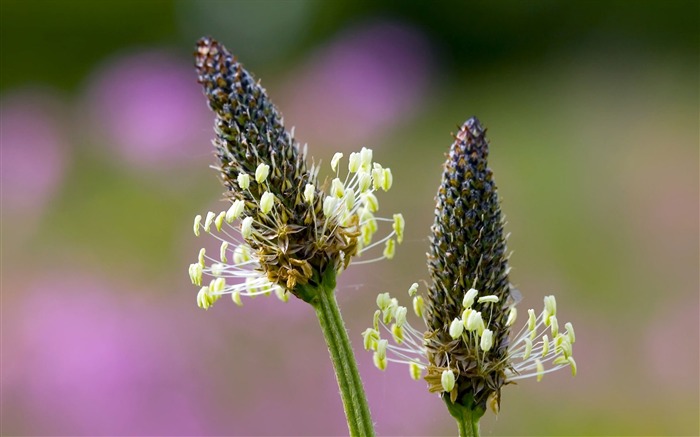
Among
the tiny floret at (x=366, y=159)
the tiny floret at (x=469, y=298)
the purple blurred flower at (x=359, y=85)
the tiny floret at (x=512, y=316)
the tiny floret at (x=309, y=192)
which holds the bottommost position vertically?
the tiny floret at (x=512, y=316)

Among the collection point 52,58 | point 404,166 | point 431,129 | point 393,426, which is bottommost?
point 393,426

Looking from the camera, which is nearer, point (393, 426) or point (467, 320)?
point (467, 320)

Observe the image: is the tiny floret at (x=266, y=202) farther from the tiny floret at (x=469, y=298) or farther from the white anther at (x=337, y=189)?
the tiny floret at (x=469, y=298)

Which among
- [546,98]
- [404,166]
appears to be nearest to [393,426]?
[404,166]

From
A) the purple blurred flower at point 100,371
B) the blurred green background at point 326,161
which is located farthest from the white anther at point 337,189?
the purple blurred flower at point 100,371

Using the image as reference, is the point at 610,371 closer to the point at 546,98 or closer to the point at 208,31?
the point at 546,98


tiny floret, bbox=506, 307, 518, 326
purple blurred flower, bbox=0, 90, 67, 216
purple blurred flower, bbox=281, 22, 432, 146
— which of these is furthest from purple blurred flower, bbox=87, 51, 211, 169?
tiny floret, bbox=506, 307, 518, 326
